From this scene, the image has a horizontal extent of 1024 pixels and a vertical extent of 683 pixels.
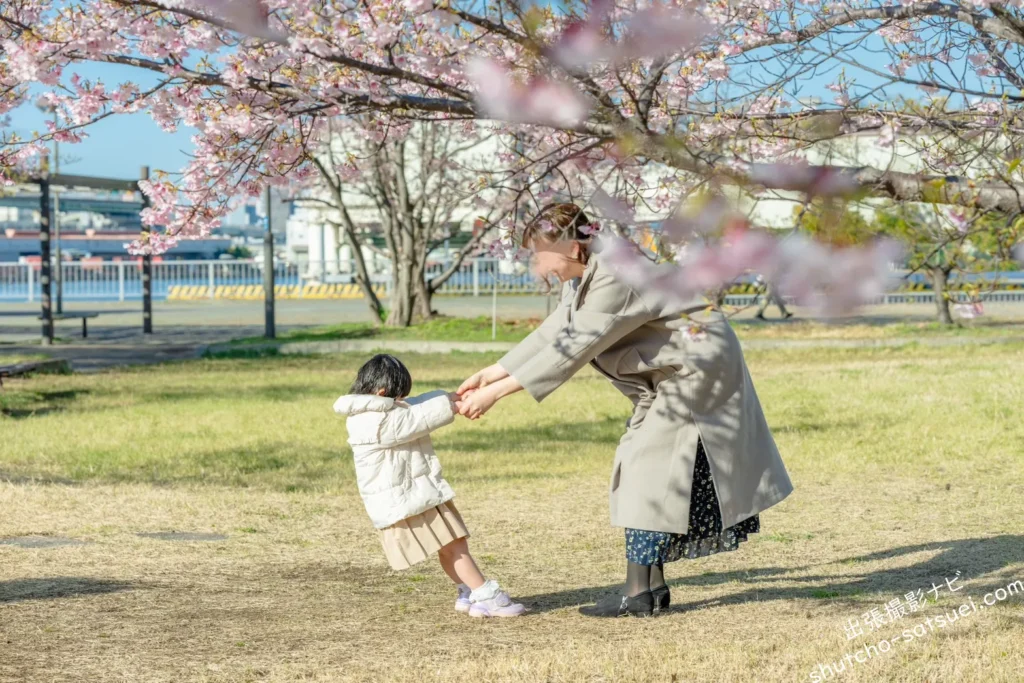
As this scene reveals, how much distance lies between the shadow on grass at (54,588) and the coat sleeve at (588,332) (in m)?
2.26

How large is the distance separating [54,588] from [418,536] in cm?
181

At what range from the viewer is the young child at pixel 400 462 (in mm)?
5008

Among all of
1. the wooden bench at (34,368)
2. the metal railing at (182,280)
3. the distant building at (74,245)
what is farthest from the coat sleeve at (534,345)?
the distant building at (74,245)

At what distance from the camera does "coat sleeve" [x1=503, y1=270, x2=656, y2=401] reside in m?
4.77

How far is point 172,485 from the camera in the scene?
8844 mm

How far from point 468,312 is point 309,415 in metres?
17.5

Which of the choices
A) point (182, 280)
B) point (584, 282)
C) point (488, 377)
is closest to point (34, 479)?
point (488, 377)

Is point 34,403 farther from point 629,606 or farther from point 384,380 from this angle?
point 629,606

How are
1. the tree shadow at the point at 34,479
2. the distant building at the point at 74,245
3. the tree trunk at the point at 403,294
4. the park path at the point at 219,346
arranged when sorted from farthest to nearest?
the distant building at the point at 74,245 < the tree trunk at the point at 403,294 < the park path at the point at 219,346 < the tree shadow at the point at 34,479

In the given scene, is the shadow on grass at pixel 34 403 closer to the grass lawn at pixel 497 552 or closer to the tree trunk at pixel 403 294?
the grass lawn at pixel 497 552

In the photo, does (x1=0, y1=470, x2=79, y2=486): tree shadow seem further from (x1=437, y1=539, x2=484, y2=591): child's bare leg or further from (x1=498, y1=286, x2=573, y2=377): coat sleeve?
(x1=498, y1=286, x2=573, y2=377): coat sleeve

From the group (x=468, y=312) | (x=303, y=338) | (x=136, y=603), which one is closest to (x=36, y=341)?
(x=303, y=338)

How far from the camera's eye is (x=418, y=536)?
509cm

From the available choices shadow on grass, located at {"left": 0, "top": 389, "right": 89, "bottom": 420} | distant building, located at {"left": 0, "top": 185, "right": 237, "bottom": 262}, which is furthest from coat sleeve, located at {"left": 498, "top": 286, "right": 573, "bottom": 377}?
distant building, located at {"left": 0, "top": 185, "right": 237, "bottom": 262}
